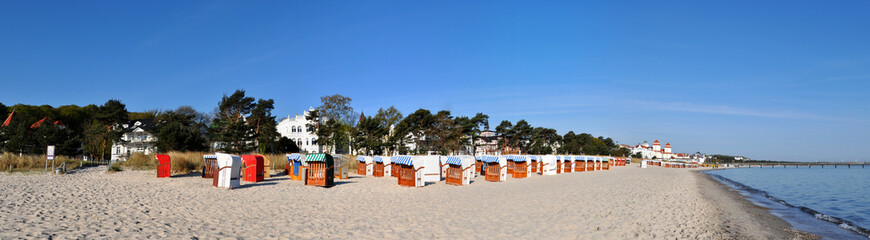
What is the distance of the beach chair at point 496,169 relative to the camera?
2422cm

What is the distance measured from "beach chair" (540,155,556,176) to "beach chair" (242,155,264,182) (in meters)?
20.7

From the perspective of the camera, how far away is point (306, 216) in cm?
1037

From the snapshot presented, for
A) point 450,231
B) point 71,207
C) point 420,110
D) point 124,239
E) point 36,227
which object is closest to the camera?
point 124,239

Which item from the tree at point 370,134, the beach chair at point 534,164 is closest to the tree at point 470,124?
the tree at point 370,134

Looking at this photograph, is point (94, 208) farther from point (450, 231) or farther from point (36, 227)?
point (450, 231)

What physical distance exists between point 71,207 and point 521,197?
1319 cm

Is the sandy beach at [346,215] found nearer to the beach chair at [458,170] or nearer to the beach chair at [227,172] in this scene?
the beach chair at [227,172]

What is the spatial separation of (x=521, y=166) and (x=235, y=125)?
29.1 m

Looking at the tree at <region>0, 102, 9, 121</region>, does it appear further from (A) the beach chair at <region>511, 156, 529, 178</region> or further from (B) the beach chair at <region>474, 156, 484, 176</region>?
(A) the beach chair at <region>511, 156, 529, 178</region>

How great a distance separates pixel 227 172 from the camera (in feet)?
54.4

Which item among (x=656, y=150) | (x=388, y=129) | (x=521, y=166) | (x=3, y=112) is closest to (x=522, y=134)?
(x=388, y=129)

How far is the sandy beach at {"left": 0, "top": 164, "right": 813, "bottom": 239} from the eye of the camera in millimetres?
8281

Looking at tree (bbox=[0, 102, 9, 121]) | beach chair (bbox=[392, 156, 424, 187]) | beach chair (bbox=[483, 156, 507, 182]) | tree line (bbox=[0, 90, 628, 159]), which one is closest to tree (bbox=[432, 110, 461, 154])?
tree line (bbox=[0, 90, 628, 159])

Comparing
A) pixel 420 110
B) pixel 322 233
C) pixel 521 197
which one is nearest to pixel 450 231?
pixel 322 233
